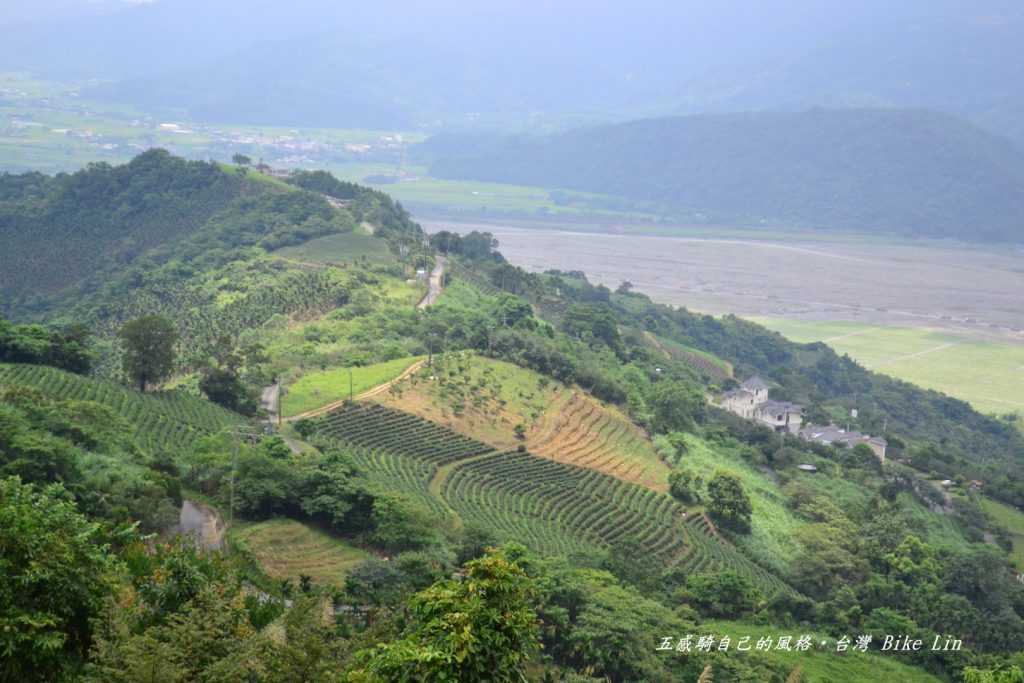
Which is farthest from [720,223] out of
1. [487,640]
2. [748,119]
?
[487,640]

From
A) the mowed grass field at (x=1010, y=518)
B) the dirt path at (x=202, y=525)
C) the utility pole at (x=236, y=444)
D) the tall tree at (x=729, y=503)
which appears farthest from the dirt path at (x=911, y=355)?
the dirt path at (x=202, y=525)

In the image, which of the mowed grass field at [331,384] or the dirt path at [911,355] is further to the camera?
the dirt path at [911,355]

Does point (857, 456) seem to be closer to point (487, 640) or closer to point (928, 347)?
point (928, 347)

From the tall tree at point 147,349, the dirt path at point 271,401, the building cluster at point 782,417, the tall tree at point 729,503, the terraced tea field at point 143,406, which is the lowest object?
the building cluster at point 782,417

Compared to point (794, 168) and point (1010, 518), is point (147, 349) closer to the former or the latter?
point (1010, 518)

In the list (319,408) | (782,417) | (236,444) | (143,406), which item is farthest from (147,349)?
(782,417)

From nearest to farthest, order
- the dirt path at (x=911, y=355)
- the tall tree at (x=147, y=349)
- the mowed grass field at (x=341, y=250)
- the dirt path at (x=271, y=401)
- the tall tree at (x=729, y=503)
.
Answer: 1. the tall tree at (x=147, y=349)
2. the dirt path at (x=271, y=401)
3. the tall tree at (x=729, y=503)
4. the mowed grass field at (x=341, y=250)
5. the dirt path at (x=911, y=355)

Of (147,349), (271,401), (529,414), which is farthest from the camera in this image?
(529,414)

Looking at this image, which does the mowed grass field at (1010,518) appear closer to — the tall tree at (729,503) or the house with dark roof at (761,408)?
the house with dark roof at (761,408)
